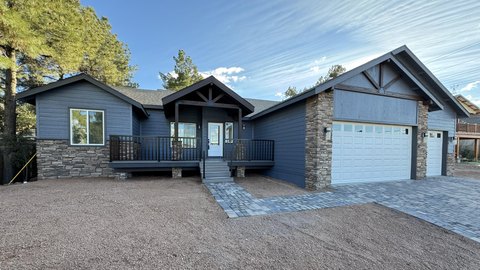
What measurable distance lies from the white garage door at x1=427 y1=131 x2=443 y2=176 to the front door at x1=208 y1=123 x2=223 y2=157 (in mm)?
11092

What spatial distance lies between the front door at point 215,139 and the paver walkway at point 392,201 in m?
3.85

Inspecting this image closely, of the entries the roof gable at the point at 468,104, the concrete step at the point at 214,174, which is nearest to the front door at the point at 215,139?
the concrete step at the point at 214,174

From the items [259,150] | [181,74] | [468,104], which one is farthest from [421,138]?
[181,74]

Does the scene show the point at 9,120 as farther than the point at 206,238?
Yes

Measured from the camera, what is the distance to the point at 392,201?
18.8 feet

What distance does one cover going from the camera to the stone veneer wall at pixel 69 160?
26.9ft

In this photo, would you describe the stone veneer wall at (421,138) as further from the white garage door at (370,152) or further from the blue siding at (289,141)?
the blue siding at (289,141)

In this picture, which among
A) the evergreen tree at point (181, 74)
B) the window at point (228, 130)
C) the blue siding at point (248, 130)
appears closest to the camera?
the window at point (228, 130)

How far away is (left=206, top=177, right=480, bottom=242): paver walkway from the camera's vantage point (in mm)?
4504

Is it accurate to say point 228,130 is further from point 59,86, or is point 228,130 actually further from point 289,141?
point 59,86

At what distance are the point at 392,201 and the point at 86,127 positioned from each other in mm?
11530

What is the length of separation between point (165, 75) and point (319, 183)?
21.2 meters

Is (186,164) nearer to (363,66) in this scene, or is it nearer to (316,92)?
(316,92)

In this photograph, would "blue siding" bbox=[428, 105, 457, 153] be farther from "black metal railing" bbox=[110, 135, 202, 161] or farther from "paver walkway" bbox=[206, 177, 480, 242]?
"black metal railing" bbox=[110, 135, 202, 161]
